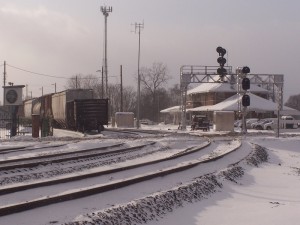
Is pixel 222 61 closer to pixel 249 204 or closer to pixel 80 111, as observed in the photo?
pixel 80 111

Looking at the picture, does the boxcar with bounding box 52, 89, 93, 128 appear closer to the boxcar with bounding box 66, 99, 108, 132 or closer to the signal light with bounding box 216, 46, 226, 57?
the boxcar with bounding box 66, 99, 108, 132

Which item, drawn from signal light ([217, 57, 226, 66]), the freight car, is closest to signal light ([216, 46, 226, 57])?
signal light ([217, 57, 226, 66])

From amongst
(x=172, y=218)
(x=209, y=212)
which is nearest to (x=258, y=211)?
(x=209, y=212)

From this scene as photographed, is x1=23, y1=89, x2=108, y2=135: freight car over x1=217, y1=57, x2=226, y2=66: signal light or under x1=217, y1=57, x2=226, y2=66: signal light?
under

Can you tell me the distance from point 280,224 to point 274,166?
8.82 m

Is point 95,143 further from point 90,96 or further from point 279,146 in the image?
point 90,96

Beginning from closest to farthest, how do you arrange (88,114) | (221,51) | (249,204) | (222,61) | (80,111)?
(249,204)
(80,111)
(88,114)
(222,61)
(221,51)

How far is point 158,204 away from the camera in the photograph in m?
8.12

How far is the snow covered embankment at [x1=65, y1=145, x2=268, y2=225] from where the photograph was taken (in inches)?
271

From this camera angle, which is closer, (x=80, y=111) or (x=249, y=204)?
(x=249, y=204)

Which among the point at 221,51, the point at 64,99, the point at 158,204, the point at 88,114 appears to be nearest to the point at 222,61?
the point at 221,51

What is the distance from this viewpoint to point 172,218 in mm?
7695

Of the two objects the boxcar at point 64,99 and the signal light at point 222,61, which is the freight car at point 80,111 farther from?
the signal light at point 222,61

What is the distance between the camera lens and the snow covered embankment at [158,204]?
6879 millimetres
